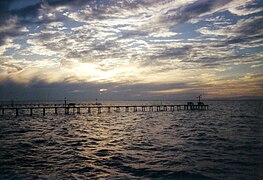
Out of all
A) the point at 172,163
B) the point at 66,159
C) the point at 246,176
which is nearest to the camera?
the point at 246,176

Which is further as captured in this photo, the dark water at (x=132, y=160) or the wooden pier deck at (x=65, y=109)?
the wooden pier deck at (x=65, y=109)

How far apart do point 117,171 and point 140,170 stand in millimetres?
1183

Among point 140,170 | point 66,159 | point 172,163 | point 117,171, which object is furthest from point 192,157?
point 66,159

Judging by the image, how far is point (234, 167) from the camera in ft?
44.3

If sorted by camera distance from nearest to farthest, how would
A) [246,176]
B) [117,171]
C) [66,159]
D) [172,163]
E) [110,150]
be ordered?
[246,176] → [117,171] → [172,163] → [66,159] → [110,150]

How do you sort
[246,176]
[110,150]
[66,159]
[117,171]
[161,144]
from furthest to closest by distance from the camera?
[161,144] → [110,150] → [66,159] → [117,171] → [246,176]

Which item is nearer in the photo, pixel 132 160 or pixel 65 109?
pixel 132 160

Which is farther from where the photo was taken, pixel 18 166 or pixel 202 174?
pixel 18 166

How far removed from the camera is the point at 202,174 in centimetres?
1236

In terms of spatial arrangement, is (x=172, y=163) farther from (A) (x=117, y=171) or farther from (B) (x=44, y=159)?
(B) (x=44, y=159)

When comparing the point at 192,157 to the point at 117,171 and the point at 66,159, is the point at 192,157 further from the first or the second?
the point at 66,159

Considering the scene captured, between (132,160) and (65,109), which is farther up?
(65,109)

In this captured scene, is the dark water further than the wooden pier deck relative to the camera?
No

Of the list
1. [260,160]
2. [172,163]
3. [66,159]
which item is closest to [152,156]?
[172,163]
